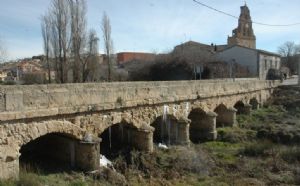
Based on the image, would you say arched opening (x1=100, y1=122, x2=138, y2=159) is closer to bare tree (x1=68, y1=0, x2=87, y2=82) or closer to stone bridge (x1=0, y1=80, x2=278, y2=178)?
stone bridge (x1=0, y1=80, x2=278, y2=178)

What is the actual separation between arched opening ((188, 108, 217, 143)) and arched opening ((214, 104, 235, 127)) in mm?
2190

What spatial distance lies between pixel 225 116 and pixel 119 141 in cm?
760

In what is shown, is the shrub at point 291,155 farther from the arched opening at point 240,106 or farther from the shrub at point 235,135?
the arched opening at point 240,106

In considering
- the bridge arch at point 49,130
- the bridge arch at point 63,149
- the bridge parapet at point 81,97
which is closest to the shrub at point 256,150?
the bridge parapet at point 81,97

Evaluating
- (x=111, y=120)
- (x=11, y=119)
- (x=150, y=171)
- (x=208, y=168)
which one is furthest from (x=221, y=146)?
(x=11, y=119)

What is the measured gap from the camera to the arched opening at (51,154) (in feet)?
28.8

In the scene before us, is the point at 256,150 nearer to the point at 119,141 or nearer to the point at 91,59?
the point at 119,141

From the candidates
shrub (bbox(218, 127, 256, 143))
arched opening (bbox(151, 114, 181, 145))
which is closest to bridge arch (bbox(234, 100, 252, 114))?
shrub (bbox(218, 127, 256, 143))

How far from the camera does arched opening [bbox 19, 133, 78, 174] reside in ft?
28.8

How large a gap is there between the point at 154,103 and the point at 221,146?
155 inches

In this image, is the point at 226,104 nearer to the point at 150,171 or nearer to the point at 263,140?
the point at 263,140

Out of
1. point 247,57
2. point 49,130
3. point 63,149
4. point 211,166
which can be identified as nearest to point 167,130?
point 211,166

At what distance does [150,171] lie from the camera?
33.0 feet

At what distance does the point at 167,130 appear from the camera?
13562 millimetres
